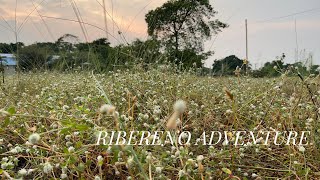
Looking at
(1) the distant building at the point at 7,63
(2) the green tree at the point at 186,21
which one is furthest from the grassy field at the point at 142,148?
(2) the green tree at the point at 186,21

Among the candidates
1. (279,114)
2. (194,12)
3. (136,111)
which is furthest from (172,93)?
(194,12)

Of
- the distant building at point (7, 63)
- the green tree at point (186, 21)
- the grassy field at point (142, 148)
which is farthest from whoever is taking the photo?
the green tree at point (186, 21)

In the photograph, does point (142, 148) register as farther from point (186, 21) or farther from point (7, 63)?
point (186, 21)

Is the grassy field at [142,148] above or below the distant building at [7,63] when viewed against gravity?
below

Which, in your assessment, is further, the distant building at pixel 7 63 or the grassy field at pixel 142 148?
the distant building at pixel 7 63

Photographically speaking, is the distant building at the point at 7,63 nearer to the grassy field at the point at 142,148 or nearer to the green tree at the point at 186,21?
the grassy field at the point at 142,148

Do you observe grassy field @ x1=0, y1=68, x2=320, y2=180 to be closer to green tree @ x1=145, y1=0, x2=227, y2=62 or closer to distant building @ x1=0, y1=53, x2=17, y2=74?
distant building @ x1=0, y1=53, x2=17, y2=74

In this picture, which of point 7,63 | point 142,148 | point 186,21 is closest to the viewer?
point 142,148

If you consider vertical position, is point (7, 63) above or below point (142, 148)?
above

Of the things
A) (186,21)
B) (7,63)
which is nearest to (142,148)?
(7,63)

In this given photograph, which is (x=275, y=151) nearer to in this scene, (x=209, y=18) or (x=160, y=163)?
(x=160, y=163)

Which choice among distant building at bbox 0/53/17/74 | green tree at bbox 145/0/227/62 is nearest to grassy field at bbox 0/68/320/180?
distant building at bbox 0/53/17/74

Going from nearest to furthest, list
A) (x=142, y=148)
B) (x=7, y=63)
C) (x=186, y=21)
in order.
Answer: (x=142, y=148)
(x=7, y=63)
(x=186, y=21)

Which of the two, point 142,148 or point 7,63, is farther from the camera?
point 7,63
